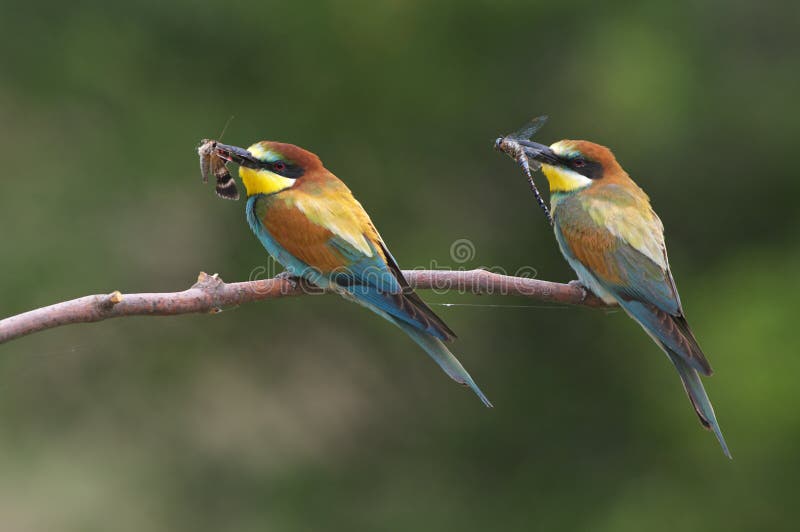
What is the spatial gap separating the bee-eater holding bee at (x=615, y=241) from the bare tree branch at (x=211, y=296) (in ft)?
0.56

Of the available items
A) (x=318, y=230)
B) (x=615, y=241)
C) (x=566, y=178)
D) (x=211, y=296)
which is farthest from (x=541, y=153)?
(x=211, y=296)

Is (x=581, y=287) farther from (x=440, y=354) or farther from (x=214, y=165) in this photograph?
(x=214, y=165)

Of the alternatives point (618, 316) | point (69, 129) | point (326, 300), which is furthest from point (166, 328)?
point (618, 316)

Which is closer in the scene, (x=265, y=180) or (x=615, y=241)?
(x=265, y=180)

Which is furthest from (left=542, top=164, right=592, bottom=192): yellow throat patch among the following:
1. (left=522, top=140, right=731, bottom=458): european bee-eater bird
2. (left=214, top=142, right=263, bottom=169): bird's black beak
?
(left=214, top=142, right=263, bottom=169): bird's black beak

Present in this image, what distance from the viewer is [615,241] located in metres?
2.90

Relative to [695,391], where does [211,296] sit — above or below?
above

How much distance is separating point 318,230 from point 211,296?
1.53 feet

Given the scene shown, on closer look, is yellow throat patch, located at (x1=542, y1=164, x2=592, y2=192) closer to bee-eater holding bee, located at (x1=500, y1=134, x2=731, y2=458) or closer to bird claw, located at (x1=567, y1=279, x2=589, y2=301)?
bee-eater holding bee, located at (x1=500, y1=134, x2=731, y2=458)

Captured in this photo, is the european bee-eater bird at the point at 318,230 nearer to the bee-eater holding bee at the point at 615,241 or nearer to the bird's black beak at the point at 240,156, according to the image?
the bird's black beak at the point at 240,156

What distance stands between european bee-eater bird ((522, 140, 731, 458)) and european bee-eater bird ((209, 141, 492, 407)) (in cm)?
62

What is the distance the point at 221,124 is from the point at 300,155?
2.45 metres

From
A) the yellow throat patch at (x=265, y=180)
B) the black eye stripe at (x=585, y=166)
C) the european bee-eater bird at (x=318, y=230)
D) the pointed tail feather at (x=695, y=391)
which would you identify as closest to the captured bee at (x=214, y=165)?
the european bee-eater bird at (x=318, y=230)

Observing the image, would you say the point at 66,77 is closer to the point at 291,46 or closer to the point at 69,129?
the point at 69,129
